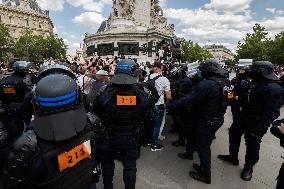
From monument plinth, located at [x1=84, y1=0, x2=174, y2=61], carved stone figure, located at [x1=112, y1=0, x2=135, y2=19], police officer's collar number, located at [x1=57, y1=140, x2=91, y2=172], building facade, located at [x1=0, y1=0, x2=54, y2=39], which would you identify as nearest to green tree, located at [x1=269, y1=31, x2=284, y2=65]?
monument plinth, located at [x1=84, y1=0, x2=174, y2=61]

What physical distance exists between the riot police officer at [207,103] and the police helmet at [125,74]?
1.20 metres

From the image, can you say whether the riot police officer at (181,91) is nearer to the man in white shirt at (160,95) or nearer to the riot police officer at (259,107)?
the man in white shirt at (160,95)

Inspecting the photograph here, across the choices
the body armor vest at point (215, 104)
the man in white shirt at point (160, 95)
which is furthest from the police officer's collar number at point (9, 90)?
the body armor vest at point (215, 104)

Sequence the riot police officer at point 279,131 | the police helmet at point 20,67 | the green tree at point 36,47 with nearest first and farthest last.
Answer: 1. the riot police officer at point 279,131
2. the police helmet at point 20,67
3. the green tree at point 36,47

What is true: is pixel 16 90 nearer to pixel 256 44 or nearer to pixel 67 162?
pixel 67 162

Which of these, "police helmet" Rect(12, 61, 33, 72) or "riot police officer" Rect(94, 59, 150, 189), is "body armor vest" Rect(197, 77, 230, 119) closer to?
"riot police officer" Rect(94, 59, 150, 189)

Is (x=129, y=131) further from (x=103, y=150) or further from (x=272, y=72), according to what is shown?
(x=272, y=72)

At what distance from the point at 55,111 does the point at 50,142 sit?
235 mm

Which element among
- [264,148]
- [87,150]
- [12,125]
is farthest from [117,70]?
[264,148]

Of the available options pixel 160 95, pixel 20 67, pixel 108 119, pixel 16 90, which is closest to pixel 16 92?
pixel 16 90

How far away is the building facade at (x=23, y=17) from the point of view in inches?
2451

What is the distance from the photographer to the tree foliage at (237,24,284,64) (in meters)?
47.1

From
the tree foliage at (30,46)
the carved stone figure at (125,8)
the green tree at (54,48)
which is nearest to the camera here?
the carved stone figure at (125,8)

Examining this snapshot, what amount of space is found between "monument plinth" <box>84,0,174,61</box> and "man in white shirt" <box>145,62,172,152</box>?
37.0 metres
